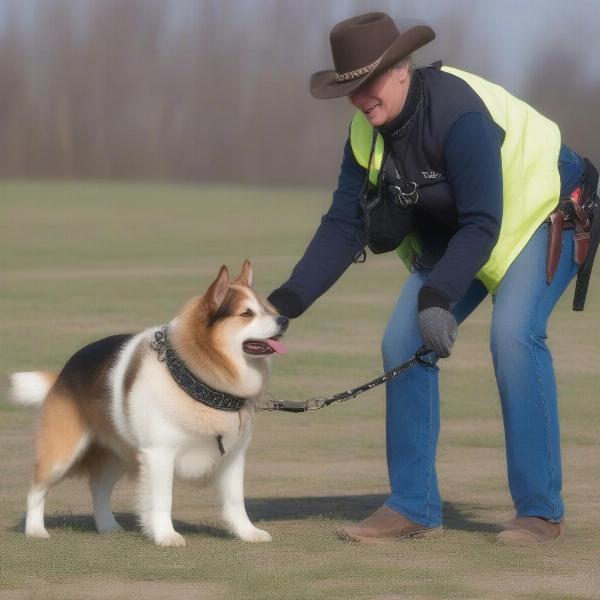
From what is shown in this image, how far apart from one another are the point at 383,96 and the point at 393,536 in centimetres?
176

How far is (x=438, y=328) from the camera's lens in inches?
213

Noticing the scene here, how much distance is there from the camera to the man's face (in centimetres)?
539

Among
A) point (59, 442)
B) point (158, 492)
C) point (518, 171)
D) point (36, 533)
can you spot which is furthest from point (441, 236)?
point (36, 533)

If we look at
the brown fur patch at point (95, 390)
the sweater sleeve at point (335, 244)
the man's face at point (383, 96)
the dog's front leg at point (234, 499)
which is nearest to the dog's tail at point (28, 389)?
the brown fur patch at point (95, 390)

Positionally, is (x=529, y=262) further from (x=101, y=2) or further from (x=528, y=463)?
(x=101, y=2)

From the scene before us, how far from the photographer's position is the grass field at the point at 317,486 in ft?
16.4

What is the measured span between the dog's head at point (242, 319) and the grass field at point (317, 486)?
25.6 inches

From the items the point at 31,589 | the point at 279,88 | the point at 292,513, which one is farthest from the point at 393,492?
the point at 279,88

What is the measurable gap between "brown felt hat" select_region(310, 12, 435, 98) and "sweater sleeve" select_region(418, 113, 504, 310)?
1.16 feet

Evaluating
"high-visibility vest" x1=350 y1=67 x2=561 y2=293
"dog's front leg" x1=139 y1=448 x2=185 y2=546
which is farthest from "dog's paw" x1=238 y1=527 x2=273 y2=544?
"high-visibility vest" x1=350 y1=67 x2=561 y2=293

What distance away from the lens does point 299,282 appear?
5941 millimetres

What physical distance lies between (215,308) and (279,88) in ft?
187

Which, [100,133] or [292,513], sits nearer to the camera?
[292,513]

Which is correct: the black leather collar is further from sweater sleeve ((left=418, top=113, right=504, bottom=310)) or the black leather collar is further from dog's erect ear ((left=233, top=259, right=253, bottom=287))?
sweater sleeve ((left=418, top=113, right=504, bottom=310))
